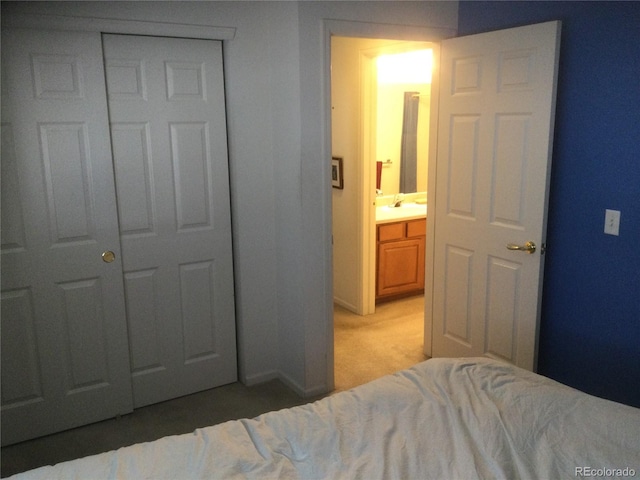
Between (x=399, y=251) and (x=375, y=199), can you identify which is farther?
(x=399, y=251)

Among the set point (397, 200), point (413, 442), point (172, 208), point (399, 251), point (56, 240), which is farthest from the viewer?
point (397, 200)

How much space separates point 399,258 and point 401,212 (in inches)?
15.5

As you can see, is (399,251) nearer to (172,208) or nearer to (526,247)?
(526,247)

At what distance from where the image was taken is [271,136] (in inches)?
124

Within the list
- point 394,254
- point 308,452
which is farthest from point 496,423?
point 394,254

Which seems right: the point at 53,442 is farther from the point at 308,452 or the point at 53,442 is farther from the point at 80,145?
the point at 308,452

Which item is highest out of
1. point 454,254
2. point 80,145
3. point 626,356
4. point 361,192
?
point 80,145

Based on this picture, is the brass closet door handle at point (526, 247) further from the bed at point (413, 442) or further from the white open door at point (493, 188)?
the bed at point (413, 442)

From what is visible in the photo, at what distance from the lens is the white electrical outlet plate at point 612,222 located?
101 inches

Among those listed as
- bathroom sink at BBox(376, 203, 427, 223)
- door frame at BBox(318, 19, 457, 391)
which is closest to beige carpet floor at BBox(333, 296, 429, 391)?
door frame at BBox(318, 19, 457, 391)

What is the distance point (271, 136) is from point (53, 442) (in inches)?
75.3

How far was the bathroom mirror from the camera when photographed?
4941 mm

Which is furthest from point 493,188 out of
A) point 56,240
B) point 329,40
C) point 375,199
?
point 56,240

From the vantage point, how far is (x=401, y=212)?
4.76 metres
